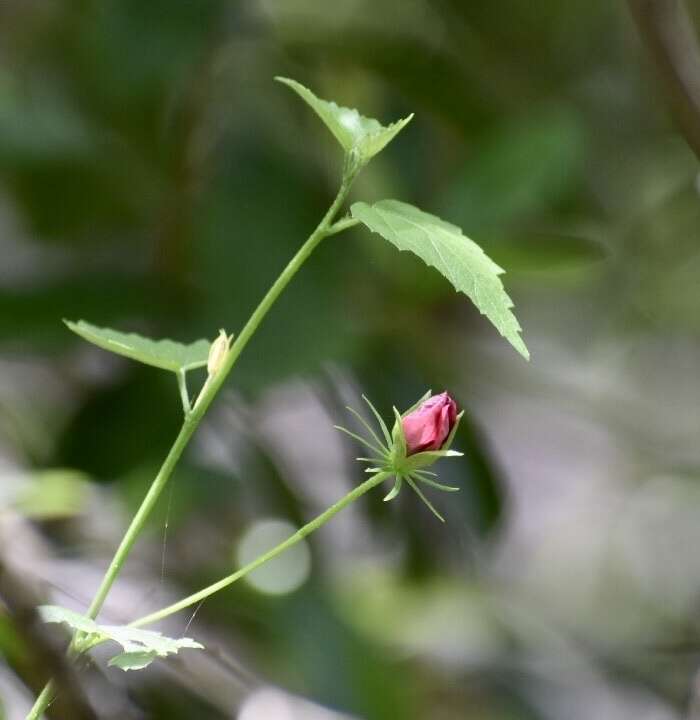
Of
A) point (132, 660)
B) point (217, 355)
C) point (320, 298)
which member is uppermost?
point (320, 298)

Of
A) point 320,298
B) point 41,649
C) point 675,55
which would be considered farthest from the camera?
point 320,298

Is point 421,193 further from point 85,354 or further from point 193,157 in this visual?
point 85,354

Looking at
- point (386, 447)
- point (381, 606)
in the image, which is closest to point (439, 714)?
point (381, 606)

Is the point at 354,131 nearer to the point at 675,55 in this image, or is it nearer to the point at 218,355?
the point at 218,355

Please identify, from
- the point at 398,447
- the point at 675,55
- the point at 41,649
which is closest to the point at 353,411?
the point at 398,447

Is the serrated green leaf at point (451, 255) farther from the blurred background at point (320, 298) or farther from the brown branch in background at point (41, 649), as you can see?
the blurred background at point (320, 298)

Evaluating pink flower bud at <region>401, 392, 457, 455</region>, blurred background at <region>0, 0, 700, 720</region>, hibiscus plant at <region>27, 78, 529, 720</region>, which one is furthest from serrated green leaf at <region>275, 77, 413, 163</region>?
blurred background at <region>0, 0, 700, 720</region>
